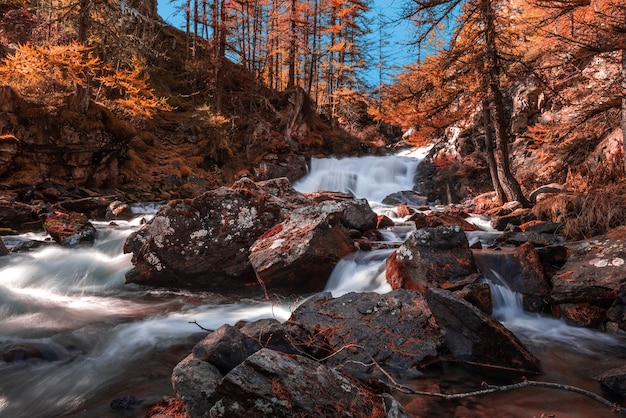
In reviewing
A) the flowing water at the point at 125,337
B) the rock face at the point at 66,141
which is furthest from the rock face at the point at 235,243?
the rock face at the point at 66,141

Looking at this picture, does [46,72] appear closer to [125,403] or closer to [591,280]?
[125,403]

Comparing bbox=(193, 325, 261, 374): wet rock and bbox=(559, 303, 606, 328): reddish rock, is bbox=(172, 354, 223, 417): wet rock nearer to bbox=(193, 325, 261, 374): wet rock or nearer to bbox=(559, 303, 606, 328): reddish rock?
bbox=(193, 325, 261, 374): wet rock

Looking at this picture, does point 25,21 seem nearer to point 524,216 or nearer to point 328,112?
point 328,112

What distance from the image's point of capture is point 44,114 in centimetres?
1225

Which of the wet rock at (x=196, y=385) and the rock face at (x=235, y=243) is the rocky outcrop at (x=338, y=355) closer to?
the wet rock at (x=196, y=385)

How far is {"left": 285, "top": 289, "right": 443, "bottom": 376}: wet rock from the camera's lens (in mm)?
3426

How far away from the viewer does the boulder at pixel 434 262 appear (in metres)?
4.91

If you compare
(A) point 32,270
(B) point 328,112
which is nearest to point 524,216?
(A) point 32,270

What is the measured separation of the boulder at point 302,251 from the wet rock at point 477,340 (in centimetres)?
267

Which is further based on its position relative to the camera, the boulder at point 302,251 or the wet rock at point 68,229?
the wet rock at point 68,229

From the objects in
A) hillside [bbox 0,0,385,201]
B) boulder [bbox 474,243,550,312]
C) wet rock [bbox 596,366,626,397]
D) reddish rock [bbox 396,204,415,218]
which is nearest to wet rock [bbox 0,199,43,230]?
hillside [bbox 0,0,385,201]

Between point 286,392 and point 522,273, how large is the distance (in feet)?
14.9

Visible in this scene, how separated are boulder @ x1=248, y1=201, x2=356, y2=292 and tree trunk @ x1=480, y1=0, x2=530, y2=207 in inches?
244

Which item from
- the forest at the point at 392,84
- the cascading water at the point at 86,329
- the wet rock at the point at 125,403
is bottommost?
the cascading water at the point at 86,329
